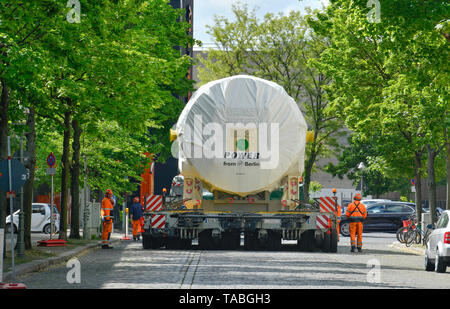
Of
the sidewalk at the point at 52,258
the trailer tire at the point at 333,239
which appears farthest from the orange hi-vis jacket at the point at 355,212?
the sidewalk at the point at 52,258

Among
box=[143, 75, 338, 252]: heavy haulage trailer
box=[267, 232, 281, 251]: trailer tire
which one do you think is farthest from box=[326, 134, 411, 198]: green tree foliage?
box=[143, 75, 338, 252]: heavy haulage trailer

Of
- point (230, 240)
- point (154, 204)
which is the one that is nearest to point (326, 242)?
point (230, 240)

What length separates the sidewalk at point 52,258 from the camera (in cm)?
1808

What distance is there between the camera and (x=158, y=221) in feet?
85.7

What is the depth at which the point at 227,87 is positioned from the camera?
2516cm

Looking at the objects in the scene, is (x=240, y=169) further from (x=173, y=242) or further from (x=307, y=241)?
(x=173, y=242)

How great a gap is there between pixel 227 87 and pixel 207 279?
957 cm

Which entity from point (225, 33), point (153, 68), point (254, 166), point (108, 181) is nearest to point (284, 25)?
point (225, 33)

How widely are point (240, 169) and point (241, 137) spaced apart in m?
0.85

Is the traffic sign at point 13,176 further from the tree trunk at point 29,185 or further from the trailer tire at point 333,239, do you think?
the trailer tire at point 333,239

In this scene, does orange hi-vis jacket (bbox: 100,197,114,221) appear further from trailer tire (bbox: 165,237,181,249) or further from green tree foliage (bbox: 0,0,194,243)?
trailer tire (bbox: 165,237,181,249)

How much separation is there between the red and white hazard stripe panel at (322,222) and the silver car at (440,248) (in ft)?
15.4

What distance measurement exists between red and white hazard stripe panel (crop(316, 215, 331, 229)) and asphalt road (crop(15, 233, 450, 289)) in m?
0.78
